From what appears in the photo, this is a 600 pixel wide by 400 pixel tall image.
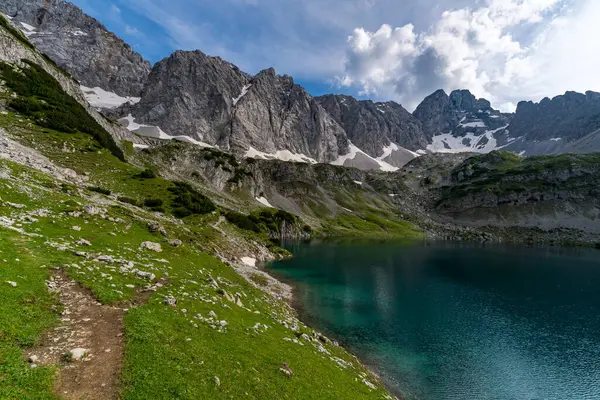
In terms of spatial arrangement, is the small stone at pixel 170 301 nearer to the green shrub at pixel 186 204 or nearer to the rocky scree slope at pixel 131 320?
the rocky scree slope at pixel 131 320

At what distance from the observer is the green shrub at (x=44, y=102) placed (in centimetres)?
8038

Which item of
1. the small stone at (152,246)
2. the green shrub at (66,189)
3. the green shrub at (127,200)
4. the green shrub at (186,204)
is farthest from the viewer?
the green shrub at (186,204)

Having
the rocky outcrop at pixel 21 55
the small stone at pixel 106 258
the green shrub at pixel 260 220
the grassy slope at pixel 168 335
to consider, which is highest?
the rocky outcrop at pixel 21 55

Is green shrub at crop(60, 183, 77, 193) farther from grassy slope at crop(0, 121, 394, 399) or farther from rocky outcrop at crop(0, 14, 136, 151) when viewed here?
rocky outcrop at crop(0, 14, 136, 151)

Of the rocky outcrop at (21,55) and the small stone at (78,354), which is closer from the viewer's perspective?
the small stone at (78,354)

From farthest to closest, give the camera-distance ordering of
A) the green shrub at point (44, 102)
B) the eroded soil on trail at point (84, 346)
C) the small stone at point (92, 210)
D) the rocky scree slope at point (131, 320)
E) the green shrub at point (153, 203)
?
the green shrub at point (44, 102) → the green shrub at point (153, 203) → the small stone at point (92, 210) → the rocky scree slope at point (131, 320) → the eroded soil on trail at point (84, 346)

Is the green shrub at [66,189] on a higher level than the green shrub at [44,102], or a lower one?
lower

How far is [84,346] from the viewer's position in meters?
14.8

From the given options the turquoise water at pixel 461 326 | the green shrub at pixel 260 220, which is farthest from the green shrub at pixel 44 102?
the turquoise water at pixel 461 326

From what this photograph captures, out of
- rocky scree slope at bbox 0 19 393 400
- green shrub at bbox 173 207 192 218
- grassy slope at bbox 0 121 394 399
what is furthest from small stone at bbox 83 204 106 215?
green shrub at bbox 173 207 192 218

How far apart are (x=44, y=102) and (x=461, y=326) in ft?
380

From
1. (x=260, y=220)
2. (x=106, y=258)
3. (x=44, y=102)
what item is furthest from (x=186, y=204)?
(x=106, y=258)

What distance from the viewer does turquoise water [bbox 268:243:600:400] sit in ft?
110

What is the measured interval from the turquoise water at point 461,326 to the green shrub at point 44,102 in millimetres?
67867
